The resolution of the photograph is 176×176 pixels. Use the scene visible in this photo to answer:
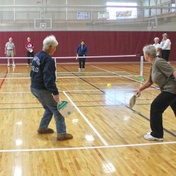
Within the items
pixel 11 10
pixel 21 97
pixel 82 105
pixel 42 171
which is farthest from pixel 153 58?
pixel 11 10

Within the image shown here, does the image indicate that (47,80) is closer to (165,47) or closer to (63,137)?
(63,137)

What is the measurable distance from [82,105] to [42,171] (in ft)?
14.1

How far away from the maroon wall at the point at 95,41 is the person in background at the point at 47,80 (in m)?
18.5

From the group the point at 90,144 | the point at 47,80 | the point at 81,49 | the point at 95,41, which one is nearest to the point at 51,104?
the point at 47,80

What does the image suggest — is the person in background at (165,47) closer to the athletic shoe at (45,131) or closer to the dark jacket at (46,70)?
the athletic shoe at (45,131)

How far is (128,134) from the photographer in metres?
5.75

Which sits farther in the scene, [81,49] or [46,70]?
[81,49]

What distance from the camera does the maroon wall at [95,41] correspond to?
76.7ft

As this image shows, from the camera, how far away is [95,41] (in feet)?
80.0

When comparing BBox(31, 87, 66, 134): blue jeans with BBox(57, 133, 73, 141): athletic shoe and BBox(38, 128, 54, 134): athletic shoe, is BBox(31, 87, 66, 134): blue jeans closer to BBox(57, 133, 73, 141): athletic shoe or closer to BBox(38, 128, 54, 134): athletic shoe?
BBox(57, 133, 73, 141): athletic shoe

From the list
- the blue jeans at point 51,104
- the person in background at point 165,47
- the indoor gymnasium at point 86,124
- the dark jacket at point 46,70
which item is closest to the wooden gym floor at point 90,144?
the indoor gymnasium at point 86,124

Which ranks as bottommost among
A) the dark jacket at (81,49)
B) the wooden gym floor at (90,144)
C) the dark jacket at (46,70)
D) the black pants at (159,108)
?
the wooden gym floor at (90,144)

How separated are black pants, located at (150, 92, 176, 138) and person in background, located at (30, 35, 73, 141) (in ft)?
4.39

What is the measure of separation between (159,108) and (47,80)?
1.75 metres
